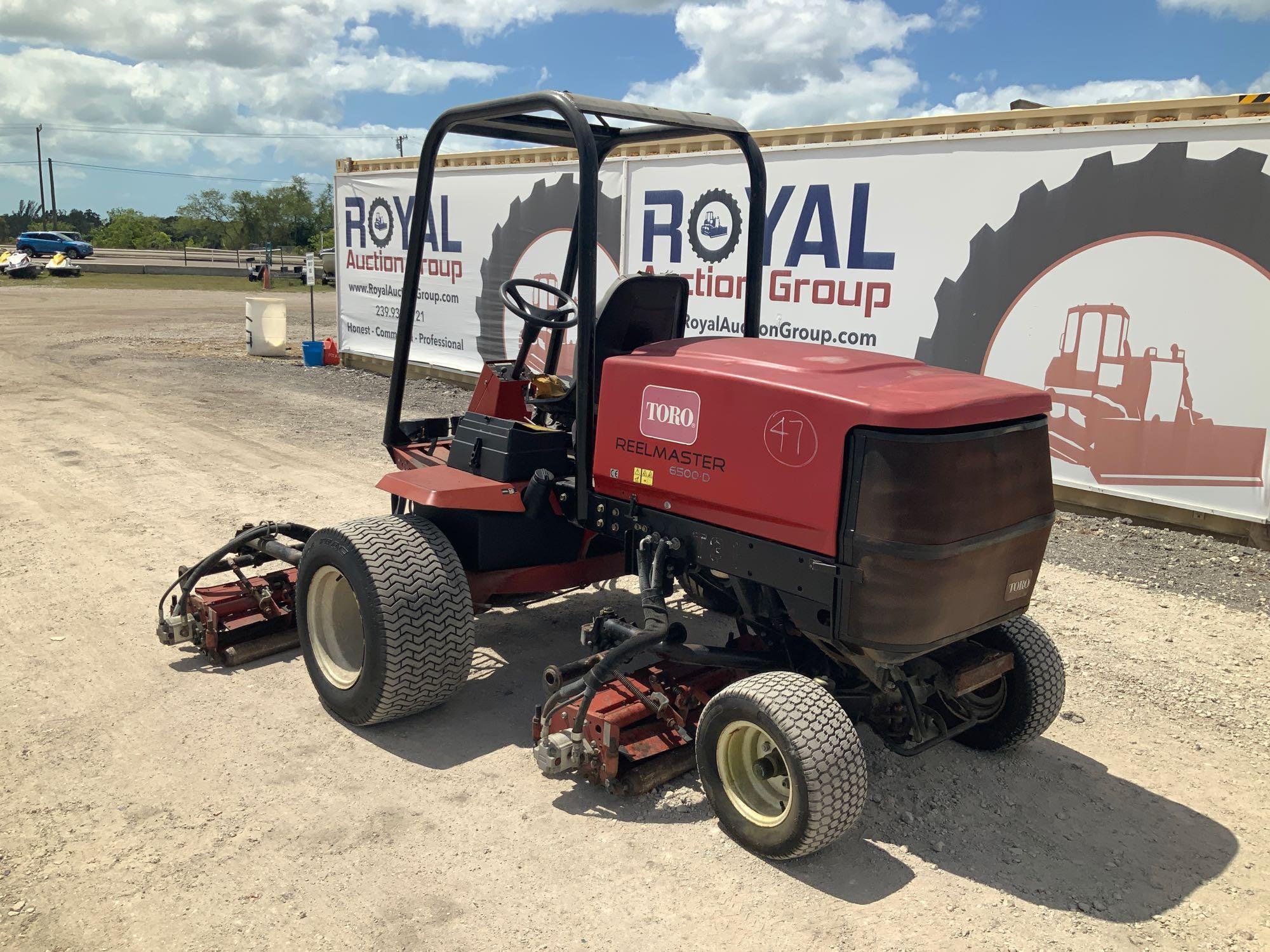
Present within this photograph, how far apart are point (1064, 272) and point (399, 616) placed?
6.12 m

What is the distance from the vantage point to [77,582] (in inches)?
224

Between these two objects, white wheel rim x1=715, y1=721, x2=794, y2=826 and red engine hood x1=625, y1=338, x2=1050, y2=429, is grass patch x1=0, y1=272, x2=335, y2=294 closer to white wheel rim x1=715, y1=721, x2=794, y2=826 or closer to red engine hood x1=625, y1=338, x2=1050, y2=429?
red engine hood x1=625, y1=338, x2=1050, y2=429

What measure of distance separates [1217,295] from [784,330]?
3610mm

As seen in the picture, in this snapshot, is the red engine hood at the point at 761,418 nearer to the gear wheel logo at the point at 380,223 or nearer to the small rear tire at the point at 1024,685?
the small rear tire at the point at 1024,685

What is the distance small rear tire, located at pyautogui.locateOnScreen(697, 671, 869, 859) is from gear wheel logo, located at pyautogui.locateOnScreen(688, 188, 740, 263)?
23.8 ft

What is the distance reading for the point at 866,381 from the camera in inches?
129

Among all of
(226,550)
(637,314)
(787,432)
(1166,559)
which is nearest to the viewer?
(787,432)

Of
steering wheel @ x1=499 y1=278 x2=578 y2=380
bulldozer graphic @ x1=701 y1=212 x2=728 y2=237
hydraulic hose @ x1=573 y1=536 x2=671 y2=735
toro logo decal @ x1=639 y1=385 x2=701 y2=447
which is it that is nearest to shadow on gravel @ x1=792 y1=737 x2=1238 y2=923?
hydraulic hose @ x1=573 y1=536 x2=671 y2=735

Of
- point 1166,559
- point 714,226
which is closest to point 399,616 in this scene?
point 1166,559

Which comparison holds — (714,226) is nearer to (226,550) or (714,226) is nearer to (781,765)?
(226,550)

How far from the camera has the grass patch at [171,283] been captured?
3306cm

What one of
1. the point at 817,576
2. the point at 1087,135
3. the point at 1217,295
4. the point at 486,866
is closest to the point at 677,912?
the point at 486,866

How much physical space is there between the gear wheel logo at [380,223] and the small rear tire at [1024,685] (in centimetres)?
1251

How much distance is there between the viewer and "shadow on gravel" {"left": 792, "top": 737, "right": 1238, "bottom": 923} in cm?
318
